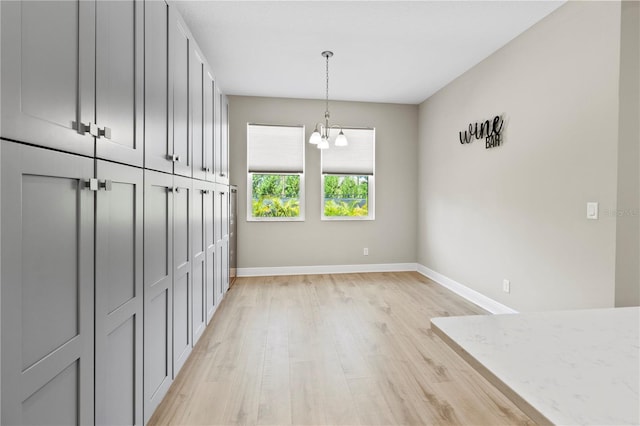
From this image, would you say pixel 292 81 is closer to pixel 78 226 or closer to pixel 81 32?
pixel 81 32

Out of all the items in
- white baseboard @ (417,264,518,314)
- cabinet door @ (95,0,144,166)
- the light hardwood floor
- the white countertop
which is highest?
cabinet door @ (95,0,144,166)

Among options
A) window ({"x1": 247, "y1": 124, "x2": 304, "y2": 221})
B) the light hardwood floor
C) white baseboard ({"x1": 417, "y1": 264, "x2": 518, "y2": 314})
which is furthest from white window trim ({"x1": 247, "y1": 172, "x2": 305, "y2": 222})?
white baseboard ({"x1": 417, "y1": 264, "x2": 518, "y2": 314})

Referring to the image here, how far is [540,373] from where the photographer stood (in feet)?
1.88

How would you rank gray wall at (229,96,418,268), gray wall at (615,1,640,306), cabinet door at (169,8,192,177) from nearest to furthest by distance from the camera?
cabinet door at (169,8,192,177) → gray wall at (615,1,640,306) → gray wall at (229,96,418,268)

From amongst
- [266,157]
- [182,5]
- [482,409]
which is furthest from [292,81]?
[482,409]

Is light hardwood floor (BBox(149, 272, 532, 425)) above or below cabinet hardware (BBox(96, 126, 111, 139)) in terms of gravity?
below

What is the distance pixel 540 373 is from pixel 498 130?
335 cm

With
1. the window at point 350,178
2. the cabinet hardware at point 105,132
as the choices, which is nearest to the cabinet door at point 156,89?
the cabinet hardware at point 105,132

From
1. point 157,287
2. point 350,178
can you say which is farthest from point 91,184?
point 350,178

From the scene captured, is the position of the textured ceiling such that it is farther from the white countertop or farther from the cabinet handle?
the white countertop

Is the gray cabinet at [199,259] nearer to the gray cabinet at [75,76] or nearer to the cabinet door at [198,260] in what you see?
the cabinet door at [198,260]

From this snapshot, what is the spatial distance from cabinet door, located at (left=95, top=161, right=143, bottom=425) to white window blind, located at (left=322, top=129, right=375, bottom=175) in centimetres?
373

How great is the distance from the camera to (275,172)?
4.95 m

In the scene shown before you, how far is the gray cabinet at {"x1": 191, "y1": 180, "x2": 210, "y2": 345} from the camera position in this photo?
2.53m
